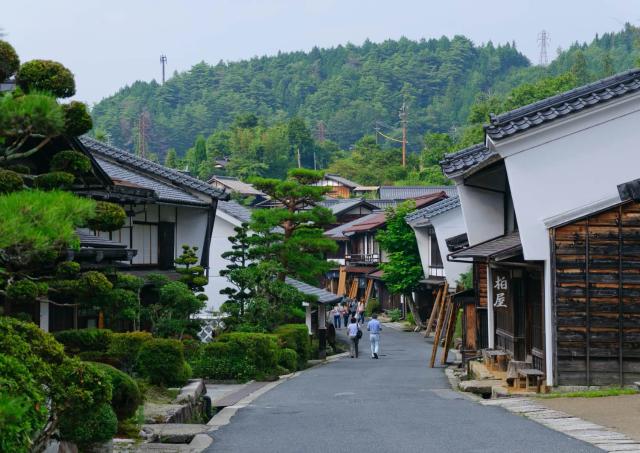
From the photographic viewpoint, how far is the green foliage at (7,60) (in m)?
10.5

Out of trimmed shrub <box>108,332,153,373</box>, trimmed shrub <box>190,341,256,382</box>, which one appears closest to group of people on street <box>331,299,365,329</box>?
trimmed shrub <box>190,341,256,382</box>

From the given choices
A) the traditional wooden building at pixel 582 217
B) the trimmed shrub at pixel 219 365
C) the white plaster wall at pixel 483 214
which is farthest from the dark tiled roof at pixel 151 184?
the traditional wooden building at pixel 582 217

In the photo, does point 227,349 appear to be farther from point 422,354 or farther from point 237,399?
point 422,354

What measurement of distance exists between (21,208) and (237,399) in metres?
13.9

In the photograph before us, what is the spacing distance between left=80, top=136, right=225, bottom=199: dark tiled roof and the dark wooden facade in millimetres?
12752

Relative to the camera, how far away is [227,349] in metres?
26.3

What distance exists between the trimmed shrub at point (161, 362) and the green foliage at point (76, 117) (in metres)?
7.30

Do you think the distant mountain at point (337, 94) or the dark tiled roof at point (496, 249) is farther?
the distant mountain at point (337, 94)

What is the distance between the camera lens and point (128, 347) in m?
17.8

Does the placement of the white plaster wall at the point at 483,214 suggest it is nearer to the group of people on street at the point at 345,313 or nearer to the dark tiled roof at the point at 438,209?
the dark tiled roof at the point at 438,209

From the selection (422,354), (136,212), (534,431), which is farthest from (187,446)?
(422,354)

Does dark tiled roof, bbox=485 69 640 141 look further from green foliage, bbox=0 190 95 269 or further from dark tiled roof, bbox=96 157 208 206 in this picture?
green foliage, bbox=0 190 95 269

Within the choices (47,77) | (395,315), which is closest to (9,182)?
(47,77)

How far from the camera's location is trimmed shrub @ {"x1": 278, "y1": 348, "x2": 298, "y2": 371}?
1188 inches
